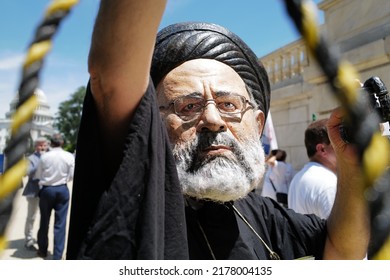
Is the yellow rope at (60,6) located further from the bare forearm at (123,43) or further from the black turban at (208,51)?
the black turban at (208,51)

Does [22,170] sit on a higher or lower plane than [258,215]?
lower

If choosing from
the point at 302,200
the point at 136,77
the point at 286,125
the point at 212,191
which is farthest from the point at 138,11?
the point at 286,125

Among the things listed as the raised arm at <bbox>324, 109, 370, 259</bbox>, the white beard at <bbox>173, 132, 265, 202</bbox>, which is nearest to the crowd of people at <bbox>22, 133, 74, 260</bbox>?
the white beard at <bbox>173, 132, 265, 202</bbox>

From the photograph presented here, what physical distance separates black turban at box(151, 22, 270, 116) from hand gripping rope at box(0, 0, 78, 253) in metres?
1.46

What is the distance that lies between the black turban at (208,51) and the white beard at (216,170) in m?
0.44

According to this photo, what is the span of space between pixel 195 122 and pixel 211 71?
301mm

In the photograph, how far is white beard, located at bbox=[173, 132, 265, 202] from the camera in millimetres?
1619

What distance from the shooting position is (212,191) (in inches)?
63.6

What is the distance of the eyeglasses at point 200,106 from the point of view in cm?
177

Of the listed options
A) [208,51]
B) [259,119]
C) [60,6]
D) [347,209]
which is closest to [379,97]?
[347,209]

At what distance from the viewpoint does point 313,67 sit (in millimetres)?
3438

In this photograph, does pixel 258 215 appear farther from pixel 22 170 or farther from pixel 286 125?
pixel 286 125

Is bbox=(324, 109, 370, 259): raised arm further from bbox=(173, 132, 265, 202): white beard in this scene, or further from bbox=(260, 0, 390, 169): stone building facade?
bbox=(260, 0, 390, 169): stone building facade
